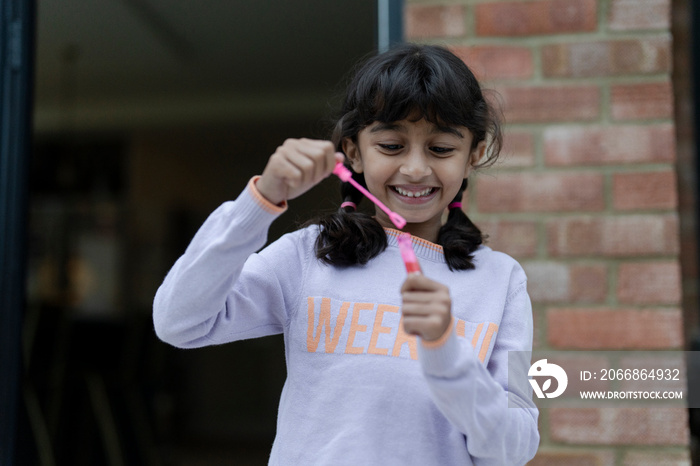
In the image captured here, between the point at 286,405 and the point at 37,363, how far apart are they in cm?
316

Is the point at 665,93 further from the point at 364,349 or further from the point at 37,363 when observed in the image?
the point at 37,363

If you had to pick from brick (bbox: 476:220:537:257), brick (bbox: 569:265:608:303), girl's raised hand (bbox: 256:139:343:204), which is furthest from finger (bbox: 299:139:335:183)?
brick (bbox: 569:265:608:303)

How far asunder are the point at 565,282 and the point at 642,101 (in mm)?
446

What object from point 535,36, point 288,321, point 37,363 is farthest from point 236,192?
point 288,321

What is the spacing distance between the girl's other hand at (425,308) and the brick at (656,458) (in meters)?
0.99

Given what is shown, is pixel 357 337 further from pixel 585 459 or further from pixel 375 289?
pixel 585 459

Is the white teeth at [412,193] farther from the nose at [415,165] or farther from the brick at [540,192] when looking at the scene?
the brick at [540,192]

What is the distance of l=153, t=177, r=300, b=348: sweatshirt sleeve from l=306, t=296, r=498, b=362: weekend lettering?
0.35ft

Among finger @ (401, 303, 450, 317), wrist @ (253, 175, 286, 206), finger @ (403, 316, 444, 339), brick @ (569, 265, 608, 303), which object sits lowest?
brick @ (569, 265, 608, 303)

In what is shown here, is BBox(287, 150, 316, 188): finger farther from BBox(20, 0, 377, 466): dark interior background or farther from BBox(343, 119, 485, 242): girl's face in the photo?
BBox(20, 0, 377, 466): dark interior background

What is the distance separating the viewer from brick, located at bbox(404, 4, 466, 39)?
170cm

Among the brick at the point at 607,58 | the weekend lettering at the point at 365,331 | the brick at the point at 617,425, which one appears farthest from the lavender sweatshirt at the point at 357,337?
the brick at the point at 607,58

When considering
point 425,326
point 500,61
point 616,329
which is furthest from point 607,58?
point 425,326

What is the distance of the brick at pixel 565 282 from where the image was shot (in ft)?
5.38
